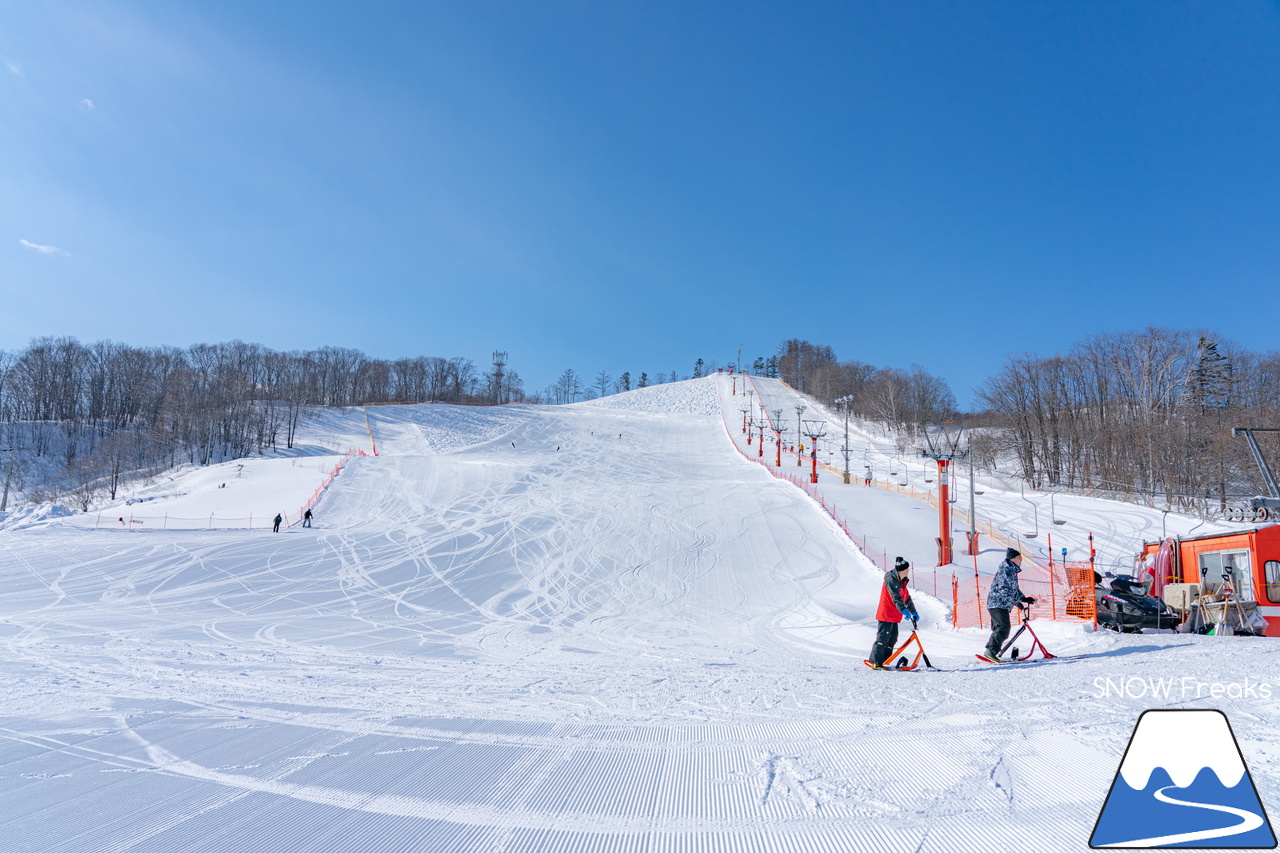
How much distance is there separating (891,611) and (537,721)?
4.66 meters

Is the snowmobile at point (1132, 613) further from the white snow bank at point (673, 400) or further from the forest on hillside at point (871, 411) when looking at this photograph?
the white snow bank at point (673, 400)

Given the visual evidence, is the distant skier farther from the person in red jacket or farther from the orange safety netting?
the orange safety netting

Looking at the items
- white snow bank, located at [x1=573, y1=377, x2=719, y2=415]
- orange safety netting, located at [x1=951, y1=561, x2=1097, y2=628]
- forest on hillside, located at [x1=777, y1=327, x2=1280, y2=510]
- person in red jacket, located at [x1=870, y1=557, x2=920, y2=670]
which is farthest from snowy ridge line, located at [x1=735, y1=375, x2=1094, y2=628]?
white snow bank, located at [x1=573, y1=377, x2=719, y2=415]

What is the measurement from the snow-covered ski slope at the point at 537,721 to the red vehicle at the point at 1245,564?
3760 mm

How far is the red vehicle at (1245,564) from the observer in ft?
34.9

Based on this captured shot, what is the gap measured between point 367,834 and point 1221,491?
4919 cm

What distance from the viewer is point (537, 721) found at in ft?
16.0

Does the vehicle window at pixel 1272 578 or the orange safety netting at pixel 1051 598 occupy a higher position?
the vehicle window at pixel 1272 578

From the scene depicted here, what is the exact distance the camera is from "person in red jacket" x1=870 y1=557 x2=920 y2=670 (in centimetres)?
724

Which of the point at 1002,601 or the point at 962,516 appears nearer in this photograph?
the point at 1002,601

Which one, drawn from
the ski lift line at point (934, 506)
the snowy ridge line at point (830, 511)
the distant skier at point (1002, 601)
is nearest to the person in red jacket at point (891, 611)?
the distant skier at point (1002, 601)

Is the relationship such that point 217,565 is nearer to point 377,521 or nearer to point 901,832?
point 377,521

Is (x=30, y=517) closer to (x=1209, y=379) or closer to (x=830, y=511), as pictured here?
(x=830, y=511)

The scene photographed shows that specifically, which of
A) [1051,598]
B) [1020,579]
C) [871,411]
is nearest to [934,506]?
[1020,579]
